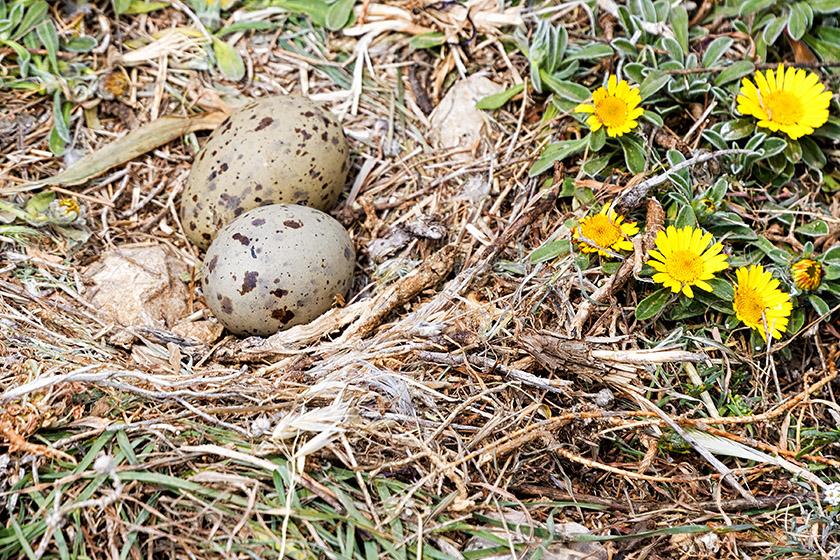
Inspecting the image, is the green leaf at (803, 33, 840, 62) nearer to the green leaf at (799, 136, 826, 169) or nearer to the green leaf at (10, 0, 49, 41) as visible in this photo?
the green leaf at (799, 136, 826, 169)

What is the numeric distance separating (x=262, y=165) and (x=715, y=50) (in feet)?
6.13

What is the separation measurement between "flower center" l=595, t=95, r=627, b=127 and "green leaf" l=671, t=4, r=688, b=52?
0.49 metres

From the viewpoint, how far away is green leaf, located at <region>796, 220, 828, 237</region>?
242 centimetres

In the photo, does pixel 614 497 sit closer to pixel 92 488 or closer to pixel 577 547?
pixel 577 547

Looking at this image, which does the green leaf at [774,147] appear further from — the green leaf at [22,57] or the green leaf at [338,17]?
the green leaf at [22,57]

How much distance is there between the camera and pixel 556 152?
8.60 ft

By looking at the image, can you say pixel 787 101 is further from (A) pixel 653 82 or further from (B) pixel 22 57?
(B) pixel 22 57

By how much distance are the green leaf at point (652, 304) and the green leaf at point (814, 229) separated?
658 mm

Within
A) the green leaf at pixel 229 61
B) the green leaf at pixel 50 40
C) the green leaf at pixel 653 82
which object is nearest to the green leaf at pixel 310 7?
the green leaf at pixel 229 61

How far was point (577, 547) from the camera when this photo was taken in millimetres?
1759

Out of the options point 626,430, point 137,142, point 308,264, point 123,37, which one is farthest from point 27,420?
point 123,37

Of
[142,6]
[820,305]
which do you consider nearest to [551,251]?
[820,305]

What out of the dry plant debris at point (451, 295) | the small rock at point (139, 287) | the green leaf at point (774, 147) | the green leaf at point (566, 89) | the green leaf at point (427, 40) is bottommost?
the small rock at point (139, 287)

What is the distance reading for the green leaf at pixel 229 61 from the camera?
10.0 feet
